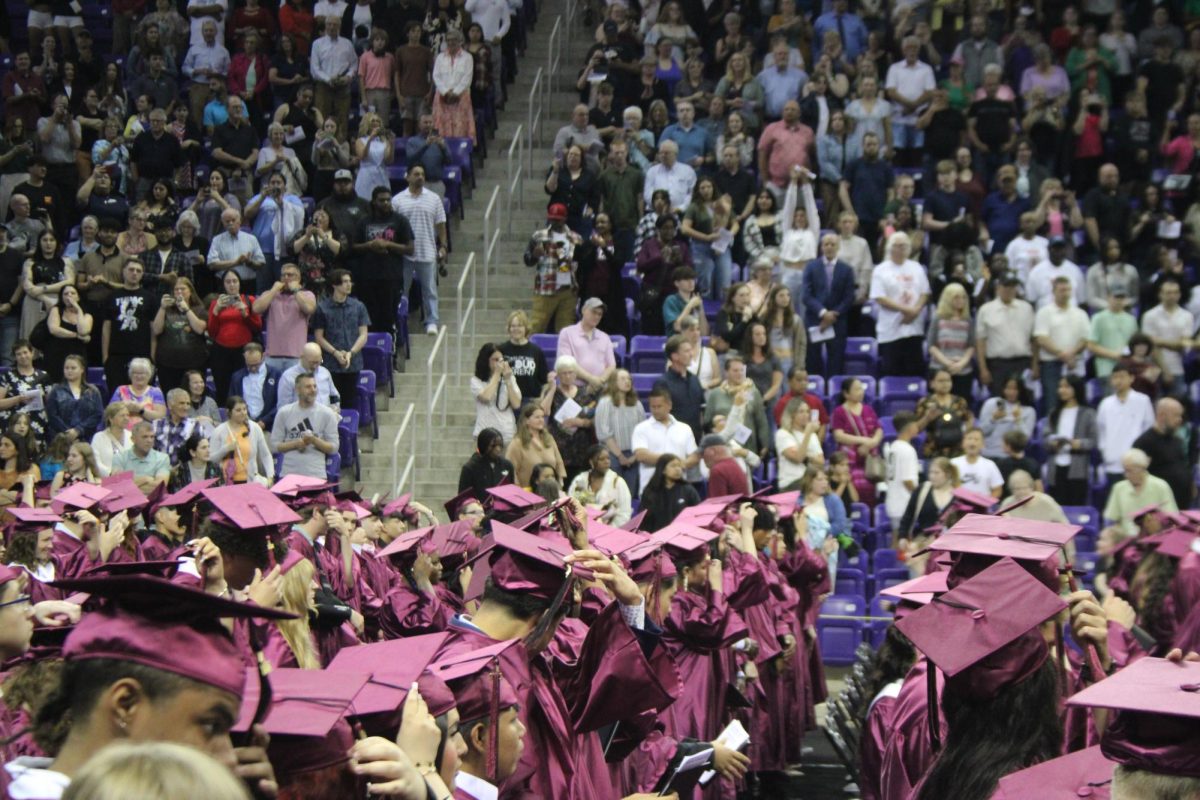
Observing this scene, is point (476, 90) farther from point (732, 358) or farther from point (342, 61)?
point (732, 358)

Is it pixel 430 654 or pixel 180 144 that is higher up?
pixel 180 144

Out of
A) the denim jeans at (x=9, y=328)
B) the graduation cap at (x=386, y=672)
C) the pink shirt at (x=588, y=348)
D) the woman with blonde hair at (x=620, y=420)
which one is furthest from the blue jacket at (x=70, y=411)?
the graduation cap at (x=386, y=672)

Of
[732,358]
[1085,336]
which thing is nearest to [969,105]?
[1085,336]

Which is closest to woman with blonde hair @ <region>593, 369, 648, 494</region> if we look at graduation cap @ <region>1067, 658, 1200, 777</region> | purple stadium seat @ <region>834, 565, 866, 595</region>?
purple stadium seat @ <region>834, 565, 866, 595</region>

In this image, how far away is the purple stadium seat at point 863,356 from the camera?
16.2 m

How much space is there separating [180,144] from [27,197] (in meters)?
1.82

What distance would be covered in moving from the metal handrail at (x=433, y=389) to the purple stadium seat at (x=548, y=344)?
89cm

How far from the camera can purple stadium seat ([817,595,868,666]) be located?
13.3 meters

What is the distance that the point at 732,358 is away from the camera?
48.0 ft

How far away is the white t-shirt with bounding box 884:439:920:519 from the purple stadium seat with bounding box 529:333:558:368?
11.4ft

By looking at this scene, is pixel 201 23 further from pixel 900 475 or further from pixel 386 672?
pixel 386 672

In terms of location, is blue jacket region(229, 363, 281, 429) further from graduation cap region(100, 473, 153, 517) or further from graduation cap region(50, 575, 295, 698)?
graduation cap region(50, 575, 295, 698)

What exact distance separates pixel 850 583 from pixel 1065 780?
10521 mm

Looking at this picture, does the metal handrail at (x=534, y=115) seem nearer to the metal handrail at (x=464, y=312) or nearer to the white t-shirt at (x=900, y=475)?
the metal handrail at (x=464, y=312)
